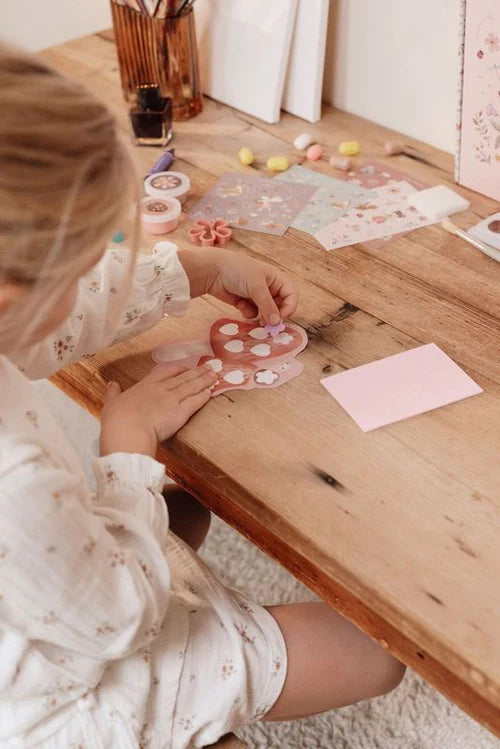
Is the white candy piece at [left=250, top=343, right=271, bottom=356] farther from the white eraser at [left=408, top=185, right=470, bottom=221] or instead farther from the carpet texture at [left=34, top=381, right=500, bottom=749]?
the carpet texture at [left=34, top=381, right=500, bottom=749]

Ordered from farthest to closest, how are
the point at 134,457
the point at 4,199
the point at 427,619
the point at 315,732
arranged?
the point at 315,732 → the point at 134,457 → the point at 427,619 → the point at 4,199

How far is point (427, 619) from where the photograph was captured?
612 mm

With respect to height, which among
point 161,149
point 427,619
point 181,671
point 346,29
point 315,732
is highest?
point 346,29

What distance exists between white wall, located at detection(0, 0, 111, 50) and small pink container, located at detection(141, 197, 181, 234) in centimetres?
61

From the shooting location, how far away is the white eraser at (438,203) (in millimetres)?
1015

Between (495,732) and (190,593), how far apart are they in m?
0.30

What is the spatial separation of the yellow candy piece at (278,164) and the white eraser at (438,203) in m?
0.18

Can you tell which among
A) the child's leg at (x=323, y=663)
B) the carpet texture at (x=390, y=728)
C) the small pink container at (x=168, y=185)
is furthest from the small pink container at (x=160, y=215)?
the carpet texture at (x=390, y=728)

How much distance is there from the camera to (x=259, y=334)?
87 cm

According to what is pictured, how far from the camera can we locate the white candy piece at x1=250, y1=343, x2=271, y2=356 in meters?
0.84

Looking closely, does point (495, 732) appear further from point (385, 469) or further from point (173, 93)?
point (173, 93)

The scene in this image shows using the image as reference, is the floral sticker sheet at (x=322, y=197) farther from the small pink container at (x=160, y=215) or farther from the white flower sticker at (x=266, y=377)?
the white flower sticker at (x=266, y=377)

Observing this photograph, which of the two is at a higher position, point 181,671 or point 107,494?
point 107,494

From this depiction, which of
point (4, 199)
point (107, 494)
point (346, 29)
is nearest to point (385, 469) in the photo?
point (107, 494)
